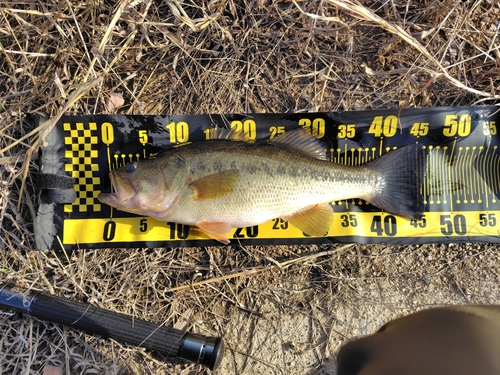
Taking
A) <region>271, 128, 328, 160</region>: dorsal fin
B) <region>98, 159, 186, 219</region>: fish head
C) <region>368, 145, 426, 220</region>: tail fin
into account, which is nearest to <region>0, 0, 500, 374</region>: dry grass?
<region>271, 128, 328, 160</region>: dorsal fin

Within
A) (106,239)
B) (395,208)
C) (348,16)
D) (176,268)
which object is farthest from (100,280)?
(348,16)

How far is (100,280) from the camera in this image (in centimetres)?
288

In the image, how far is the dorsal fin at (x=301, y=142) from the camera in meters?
2.77

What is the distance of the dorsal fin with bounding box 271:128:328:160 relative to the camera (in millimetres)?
2770

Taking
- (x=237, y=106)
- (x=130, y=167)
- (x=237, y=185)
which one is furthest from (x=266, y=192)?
(x=130, y=167)

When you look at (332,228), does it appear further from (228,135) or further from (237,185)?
(228,135)

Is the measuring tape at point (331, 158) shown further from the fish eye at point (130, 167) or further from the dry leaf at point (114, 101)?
the fish eye at point (130, 167)

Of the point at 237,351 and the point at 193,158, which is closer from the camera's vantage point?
the point at 193,158

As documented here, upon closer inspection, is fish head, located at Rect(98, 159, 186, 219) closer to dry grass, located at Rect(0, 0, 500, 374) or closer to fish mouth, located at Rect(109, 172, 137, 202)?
fish mouth, located at Rect(109, 172, 137, 202)

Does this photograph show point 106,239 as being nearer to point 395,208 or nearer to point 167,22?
point 167,22

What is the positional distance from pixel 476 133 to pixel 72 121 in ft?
10.5

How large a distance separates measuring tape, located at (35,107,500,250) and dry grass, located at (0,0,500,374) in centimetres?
11

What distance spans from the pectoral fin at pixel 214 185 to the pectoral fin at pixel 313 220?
0.51m

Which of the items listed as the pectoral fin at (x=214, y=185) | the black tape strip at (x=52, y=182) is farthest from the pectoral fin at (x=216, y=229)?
the black tape strip at (x=52, y=182)
